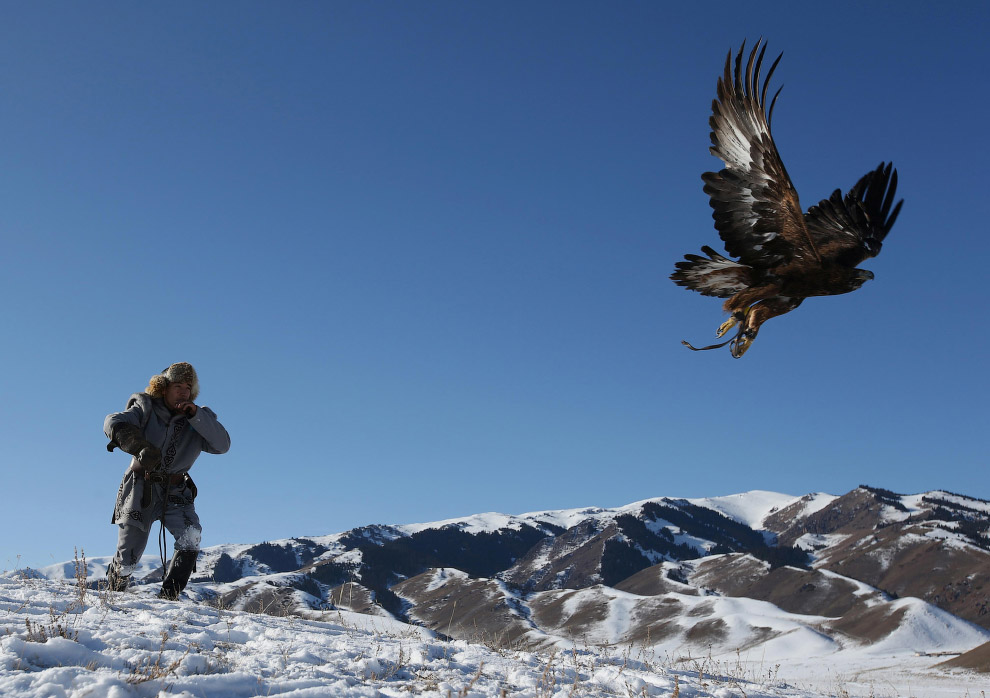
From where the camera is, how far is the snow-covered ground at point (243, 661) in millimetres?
4766

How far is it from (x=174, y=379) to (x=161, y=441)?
709 millimetres

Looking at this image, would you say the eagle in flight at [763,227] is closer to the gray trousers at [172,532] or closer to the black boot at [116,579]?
the gray trousers at [172,532]

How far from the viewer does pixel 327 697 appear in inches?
195

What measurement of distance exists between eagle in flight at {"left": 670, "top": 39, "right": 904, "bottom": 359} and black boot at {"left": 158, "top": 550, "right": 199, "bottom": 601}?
6071 mm

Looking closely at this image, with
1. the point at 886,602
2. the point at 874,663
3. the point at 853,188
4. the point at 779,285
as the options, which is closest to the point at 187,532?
the point at 779,285

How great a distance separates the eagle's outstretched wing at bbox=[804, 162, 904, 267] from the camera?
752 centimetres

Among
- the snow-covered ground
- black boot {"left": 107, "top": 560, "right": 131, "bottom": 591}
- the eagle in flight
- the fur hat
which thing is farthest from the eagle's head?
black boot {"left": 107, "top": 560, "right": 131, "bottom": 591}

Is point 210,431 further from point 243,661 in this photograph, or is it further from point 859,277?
point 859,277

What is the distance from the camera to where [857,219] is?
786cm

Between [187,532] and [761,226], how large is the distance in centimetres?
715

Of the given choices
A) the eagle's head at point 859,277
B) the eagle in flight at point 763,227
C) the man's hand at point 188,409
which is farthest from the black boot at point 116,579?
the eagle's head at point 859,277

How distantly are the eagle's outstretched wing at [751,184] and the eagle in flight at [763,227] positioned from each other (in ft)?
0.03

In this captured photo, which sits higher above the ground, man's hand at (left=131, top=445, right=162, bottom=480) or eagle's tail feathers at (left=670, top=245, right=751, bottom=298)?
eagle's tail feathers at (left=670, top=245, right=751, bottom=298)

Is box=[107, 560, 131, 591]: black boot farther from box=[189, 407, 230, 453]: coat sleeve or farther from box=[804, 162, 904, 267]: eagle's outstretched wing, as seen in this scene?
box=[804, 162, 904, 267]: eagle's outstretched wing
